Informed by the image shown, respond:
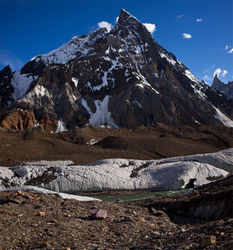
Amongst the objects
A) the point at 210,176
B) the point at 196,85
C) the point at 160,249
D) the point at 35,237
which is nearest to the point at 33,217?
the point at 35,237

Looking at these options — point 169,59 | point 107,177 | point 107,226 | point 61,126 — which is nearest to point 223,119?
point 169,59

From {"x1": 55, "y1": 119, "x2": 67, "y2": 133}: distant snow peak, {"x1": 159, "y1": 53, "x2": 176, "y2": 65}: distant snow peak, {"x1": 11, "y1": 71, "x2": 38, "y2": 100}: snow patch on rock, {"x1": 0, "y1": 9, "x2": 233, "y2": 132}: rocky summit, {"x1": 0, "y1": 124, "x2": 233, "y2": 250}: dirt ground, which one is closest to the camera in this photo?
{"x1": 0, "y1": 124, "x2": 233, "y2": 250}: dirt ground

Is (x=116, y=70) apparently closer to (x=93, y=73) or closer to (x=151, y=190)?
(x=93, y=73)

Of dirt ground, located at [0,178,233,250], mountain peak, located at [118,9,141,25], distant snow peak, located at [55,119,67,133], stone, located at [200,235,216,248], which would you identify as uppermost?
mountain peak, located at [118,9,141,25]

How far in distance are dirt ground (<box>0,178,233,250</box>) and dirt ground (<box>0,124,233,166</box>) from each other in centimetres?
2828

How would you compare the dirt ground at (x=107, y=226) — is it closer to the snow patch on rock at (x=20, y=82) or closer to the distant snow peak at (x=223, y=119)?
the distant snow peak at (x=223, y=119)

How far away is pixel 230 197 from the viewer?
1174 centimetres

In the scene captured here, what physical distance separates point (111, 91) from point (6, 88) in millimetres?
56671

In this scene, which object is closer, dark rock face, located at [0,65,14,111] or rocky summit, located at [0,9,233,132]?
rocky summit, located at [0,9,233,132]

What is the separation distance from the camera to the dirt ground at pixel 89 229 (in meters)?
6.11

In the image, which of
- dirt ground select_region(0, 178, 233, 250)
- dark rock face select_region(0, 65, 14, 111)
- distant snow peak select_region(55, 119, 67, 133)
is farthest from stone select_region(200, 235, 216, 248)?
dark rock face select_region(0, 65, 14, 111)

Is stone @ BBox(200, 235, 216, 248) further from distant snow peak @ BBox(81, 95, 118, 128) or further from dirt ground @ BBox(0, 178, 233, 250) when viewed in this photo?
distant snow peak @ BBox(81, 95, 118, 128)

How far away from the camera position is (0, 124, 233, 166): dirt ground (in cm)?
4591

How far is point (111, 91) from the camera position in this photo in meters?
132
